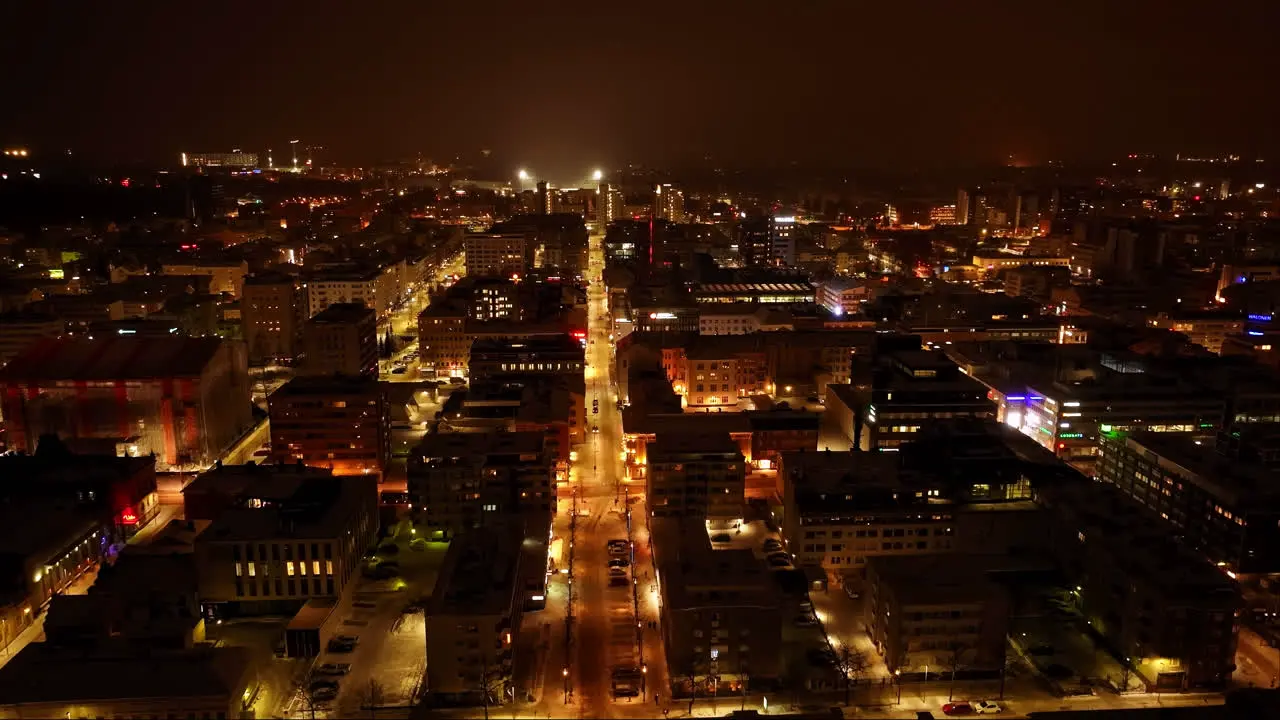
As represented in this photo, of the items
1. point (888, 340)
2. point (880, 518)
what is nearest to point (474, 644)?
point (880, 518)

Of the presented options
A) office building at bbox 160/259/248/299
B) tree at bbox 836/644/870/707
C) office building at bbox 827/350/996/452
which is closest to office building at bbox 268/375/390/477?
office building at bbox 827/350/996/452

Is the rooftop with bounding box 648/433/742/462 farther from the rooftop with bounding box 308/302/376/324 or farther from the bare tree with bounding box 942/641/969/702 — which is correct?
the rooftop with bounding box 308/302/376/324

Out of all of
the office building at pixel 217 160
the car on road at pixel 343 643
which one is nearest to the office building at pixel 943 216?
the car on road at pixel 343 643

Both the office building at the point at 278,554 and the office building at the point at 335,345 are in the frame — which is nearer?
the office building at the point at 278,554

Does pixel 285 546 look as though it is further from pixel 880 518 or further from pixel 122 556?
pixel 880 518

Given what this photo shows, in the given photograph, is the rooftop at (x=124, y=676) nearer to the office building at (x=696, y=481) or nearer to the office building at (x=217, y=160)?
the office building at (x=696, y=481)

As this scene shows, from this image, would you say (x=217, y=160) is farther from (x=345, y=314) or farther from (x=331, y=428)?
(x=331, y=428)

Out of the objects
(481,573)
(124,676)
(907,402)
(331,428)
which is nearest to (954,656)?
(481,573)
